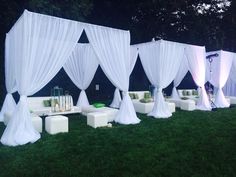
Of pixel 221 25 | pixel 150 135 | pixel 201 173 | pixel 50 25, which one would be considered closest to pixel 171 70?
pixel 150 135

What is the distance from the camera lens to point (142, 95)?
10.3m

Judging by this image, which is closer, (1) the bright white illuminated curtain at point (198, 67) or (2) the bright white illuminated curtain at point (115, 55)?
(2) the bright white illuminated curtain at point (115, 55)

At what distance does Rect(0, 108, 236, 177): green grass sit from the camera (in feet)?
11.7

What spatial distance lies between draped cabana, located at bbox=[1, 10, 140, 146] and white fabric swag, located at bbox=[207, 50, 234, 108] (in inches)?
207

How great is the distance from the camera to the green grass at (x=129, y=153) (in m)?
3.58

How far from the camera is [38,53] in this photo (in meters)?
5.31

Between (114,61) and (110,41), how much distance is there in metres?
0.56

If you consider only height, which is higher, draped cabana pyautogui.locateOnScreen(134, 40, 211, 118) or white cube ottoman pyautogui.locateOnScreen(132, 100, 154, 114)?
draped cabana pyautogui.locateOnScreen(134, 40, 211, 118)

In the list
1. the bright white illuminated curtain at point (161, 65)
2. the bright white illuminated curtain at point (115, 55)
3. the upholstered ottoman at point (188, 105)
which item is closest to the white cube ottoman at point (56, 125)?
the bright white illuminated curtain at point (115, 55)

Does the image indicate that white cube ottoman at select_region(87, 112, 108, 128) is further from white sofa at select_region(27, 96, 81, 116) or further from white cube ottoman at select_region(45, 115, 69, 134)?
white sofa at select_region(27, 96, 81, 116)

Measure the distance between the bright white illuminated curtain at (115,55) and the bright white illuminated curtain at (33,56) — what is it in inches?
27.1

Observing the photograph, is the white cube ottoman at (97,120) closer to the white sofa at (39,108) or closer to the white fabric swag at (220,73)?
the white sofa at (39,108)

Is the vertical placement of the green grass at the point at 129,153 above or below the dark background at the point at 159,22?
below

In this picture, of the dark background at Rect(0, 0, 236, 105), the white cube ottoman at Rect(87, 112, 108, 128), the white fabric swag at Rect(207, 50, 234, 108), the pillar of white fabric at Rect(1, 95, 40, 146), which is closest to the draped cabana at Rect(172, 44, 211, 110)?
the white fabric swag at Rect(207, 50, 234, 108)
